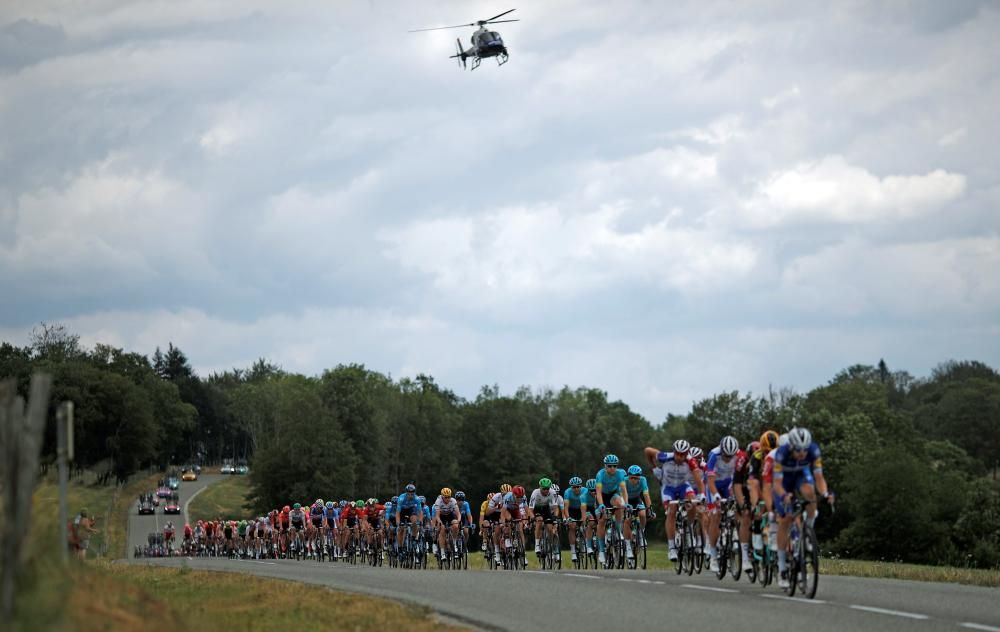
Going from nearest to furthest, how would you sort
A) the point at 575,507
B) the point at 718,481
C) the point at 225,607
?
the point at 225,607 < the point at 718,481 < the point at 575,507

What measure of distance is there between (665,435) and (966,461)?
63740 millimetres

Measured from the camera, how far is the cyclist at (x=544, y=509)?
32.1 m

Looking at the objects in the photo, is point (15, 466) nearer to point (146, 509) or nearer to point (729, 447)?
point (729, 447)

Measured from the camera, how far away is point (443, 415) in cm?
14700

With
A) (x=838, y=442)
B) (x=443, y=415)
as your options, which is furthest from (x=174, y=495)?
(x=838, y=442)

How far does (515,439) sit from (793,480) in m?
119

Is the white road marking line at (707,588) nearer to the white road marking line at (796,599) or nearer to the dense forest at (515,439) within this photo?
the white road marking line at (796,599)

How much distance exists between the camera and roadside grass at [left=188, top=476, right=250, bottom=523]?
133m

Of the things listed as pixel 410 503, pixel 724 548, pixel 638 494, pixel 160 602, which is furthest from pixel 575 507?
pixel 160 602

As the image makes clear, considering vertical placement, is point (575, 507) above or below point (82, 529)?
above

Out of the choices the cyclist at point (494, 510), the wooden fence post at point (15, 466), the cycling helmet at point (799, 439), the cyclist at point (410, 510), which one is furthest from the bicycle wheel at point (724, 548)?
the cyclist at point (410, 510)

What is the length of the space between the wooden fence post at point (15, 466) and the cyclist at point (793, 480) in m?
9.00

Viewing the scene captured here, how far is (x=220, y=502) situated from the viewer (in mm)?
144500

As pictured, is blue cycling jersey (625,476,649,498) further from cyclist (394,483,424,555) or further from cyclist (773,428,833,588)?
cyclist (773,428,833,588)
